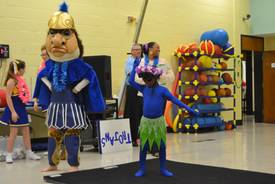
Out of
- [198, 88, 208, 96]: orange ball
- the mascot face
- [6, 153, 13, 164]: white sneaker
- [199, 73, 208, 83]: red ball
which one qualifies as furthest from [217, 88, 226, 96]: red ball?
the mascot face

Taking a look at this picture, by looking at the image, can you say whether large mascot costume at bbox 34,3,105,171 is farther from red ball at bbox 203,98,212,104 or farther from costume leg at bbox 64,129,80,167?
red ball at bbox 203,98,212,104

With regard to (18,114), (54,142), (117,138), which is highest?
(18,114)

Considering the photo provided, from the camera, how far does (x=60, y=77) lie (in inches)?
161

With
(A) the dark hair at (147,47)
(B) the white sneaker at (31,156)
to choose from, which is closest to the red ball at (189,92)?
(A) the dark hair at (147,47)

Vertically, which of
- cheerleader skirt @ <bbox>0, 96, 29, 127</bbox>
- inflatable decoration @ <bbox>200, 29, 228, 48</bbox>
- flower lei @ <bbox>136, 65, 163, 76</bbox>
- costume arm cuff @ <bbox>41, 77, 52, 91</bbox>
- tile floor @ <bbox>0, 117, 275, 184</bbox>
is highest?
inflatable decoration @ <bbox>200, 29, 228, 48</bbox>

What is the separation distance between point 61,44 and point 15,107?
5.69 ft

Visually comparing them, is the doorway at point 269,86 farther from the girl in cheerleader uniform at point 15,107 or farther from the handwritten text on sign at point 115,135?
the girl in cheerleader uniform at point 15,107

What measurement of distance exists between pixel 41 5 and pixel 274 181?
4.65 metres

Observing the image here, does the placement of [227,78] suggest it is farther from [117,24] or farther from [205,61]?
[117,24]

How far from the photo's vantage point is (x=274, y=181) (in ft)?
12.4

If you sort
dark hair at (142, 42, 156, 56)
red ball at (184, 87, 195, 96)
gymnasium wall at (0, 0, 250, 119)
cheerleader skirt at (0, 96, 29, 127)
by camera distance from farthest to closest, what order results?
red ball at (184, 87, 195, 96), gymnasium wall at (0, 0, 250, 119), cheerleader skirt at (0, 96, 29, 127), dark hair at (142, 42, 156, 56)

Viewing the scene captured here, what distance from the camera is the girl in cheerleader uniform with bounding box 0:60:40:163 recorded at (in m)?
5.36

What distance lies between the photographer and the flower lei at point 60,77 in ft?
13.4

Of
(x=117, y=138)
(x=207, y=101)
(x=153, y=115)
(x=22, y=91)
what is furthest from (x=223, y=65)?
(x=153, y=115)
